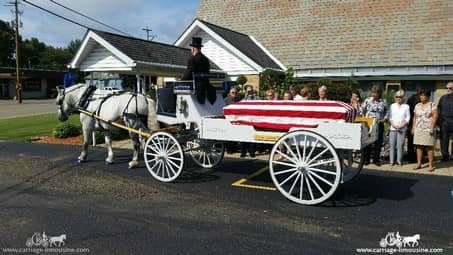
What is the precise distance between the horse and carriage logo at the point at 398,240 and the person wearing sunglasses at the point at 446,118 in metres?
5.24

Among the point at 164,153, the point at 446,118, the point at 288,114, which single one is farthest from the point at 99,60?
the point at 446,118

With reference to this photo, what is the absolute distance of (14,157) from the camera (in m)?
9.87

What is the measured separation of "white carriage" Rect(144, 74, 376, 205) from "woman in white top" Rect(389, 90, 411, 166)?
1400mm

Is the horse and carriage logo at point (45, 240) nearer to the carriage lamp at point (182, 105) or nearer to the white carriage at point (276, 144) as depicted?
the white carriage at point (276, 144)

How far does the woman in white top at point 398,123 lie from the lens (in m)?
8.48

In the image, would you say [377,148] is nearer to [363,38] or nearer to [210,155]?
[210,155]

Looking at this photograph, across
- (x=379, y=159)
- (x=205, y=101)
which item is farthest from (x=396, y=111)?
(x=205, y=101)

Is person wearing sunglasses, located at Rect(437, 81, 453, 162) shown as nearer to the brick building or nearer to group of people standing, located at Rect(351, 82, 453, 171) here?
group of people standing, located at Rect(351, 82, 453, 171)

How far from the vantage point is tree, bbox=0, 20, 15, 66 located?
7589 cm

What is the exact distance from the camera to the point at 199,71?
23.4 feet

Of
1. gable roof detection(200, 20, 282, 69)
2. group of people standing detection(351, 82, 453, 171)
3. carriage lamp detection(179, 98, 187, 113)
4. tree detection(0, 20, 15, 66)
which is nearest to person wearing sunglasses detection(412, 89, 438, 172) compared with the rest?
group of people standing detection(351, 82, 453, 171)

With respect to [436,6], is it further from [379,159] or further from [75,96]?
[75,96]

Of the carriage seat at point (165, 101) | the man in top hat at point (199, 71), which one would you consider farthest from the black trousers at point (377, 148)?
the carriage seat at point (165, 101)

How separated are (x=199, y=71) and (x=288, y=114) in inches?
85.0
